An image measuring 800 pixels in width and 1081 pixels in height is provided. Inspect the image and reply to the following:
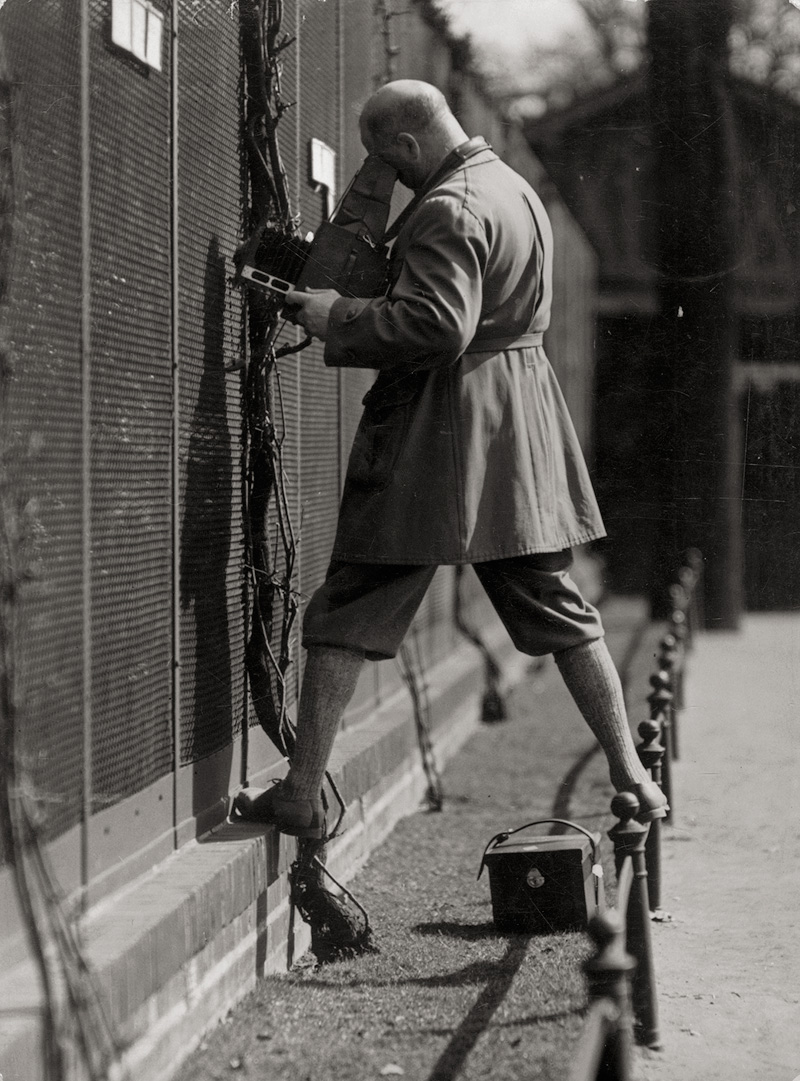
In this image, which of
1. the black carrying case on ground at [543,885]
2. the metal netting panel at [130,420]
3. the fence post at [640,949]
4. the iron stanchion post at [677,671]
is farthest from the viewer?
the iron stanchion post at [677,671]

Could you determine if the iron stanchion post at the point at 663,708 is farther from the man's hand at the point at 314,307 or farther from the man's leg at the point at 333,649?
the man's hand at the point at 314,307

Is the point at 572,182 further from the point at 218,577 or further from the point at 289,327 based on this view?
the point at 218,577

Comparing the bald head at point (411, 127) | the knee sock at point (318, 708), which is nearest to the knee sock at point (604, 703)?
the knee sock at point (318, 708)

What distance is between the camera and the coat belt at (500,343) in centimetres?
390

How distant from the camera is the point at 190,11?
3662 millimetres

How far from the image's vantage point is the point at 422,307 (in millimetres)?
3633

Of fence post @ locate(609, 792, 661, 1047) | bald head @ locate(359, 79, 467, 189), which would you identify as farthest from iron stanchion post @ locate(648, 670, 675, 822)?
bald head @ locate(359, 79, 467, 189)

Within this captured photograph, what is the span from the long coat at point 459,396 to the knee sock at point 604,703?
296mm

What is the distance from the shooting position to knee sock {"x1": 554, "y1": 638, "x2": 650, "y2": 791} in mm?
3959

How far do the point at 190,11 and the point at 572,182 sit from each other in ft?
6.71

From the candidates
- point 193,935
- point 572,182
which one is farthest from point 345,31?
point 193,935

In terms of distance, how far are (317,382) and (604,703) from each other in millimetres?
1706

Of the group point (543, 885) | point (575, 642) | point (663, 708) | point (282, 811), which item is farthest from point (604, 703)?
point (663, 708)

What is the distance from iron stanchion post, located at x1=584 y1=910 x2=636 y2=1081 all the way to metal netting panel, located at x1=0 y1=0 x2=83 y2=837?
1010mm
